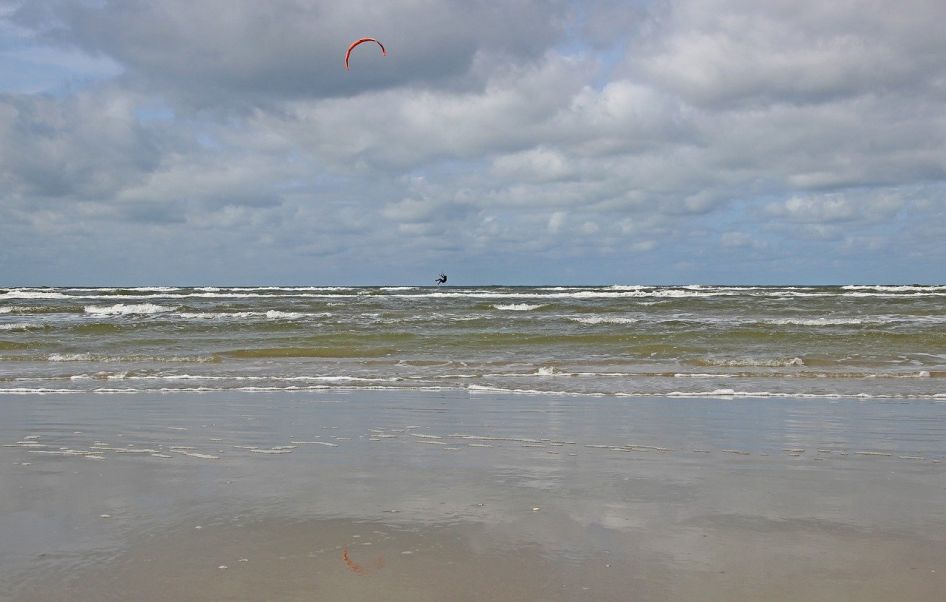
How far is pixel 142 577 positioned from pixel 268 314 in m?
25.9

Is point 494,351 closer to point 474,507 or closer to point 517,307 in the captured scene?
point 474,507

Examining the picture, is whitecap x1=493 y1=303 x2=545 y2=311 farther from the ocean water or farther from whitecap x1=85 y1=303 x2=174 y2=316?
whitecap x1=85 y1=303 x2=174 y2=316

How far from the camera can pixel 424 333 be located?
71.3ft

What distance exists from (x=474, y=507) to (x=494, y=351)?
1278 centimetres

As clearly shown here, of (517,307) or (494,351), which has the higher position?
(517,307)

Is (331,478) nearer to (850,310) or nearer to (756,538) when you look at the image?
(756,538)

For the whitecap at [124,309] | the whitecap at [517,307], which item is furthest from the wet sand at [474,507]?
the whitecap at [124,309]

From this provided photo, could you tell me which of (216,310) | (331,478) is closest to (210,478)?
(331,478)

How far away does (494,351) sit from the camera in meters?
17.7

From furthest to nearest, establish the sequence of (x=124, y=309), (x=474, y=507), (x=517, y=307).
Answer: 1. (x=517, y=307)
2. (x=124, y=309)
3. (x=474, y=507)

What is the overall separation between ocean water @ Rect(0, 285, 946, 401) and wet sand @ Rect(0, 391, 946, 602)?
332cm

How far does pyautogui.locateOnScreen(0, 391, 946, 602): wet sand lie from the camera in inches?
145

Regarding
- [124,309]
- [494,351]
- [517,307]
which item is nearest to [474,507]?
[494,351]

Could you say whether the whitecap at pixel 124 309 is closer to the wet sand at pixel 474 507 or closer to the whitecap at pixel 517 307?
the whitecap at pixel 517 307
